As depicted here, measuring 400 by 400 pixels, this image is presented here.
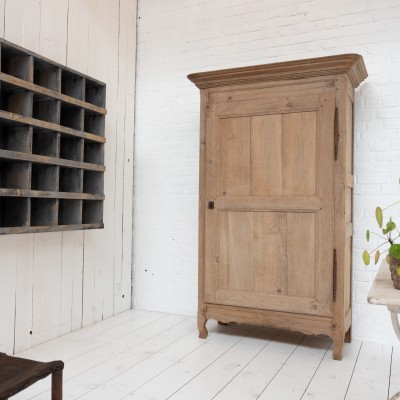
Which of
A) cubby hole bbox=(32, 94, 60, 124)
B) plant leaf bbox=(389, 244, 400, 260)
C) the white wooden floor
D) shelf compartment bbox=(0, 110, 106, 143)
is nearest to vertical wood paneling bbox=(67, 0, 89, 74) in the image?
cubby hole bbox=(32, 94, 60, 124)

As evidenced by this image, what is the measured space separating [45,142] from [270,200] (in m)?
1.50

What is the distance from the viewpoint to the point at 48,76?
2.65 m

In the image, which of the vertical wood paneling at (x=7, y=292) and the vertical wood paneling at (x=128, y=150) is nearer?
the vertical wood paneling at (x=7, y=292)

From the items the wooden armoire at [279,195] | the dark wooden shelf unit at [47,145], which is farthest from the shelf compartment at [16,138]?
the wooden armoire at [279,195]

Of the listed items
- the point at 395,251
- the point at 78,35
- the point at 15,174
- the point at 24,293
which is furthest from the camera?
the point at 78,35

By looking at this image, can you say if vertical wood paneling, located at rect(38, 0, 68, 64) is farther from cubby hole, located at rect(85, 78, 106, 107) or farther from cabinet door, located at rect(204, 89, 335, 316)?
cabinet door, located at rect(204, 89, 335, 316)

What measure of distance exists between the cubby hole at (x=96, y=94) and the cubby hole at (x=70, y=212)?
0.72 metres

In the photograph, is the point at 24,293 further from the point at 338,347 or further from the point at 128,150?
the point at 338,347

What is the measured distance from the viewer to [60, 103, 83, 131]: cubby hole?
2818 mm

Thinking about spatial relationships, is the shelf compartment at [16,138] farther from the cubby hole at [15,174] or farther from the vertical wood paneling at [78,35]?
the vertical wood paneling at [78,35]

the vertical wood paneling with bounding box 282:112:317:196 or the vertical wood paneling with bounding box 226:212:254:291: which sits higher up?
the vertical wood paneling with bounding box 282:112:317:196

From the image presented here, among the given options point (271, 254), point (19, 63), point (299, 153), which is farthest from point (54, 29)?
point (271, 254)

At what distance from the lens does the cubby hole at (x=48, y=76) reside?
8.62ft

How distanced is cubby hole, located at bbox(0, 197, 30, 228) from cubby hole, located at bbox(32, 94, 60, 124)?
537mm
